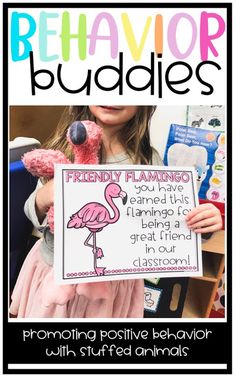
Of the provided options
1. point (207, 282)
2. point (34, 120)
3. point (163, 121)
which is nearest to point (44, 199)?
point (34, 120)

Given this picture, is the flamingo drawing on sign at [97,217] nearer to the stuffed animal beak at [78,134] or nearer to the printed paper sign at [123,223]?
the printed paper sign at [123,223]

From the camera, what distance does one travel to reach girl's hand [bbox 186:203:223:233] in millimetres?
1269

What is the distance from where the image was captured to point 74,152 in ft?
4.16

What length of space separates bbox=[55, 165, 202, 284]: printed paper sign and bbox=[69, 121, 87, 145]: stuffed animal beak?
7 cm

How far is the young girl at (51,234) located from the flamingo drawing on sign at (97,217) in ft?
0.27

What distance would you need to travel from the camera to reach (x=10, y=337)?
1.33 metres

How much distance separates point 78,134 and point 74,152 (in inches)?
2.1

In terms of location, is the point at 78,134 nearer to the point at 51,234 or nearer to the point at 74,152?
the point at 74,152

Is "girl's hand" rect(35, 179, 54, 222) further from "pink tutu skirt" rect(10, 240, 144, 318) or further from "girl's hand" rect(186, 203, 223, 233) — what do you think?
"girl's hand" rect(186, 203, 223, 233)

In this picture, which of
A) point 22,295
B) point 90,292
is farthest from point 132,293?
point 22,295

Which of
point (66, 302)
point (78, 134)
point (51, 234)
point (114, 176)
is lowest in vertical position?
point (66, 302)

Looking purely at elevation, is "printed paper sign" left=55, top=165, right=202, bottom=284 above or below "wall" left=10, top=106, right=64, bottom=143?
below

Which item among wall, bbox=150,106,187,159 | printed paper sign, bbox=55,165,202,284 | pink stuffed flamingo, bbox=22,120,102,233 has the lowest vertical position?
printed paper sign, bbox=55,165,202,284

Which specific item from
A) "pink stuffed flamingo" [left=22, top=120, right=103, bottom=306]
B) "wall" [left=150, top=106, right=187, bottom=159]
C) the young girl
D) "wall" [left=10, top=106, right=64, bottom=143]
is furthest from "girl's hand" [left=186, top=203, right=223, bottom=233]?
"wall" [left=10, top=106, right=64, bottom=143]
